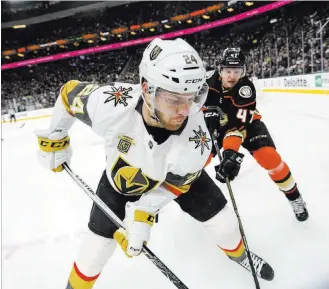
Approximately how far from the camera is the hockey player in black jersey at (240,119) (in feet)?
6.34

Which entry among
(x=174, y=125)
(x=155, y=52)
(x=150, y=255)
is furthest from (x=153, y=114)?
(x=150, y=255)

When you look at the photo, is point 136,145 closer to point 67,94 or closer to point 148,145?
point 148,145

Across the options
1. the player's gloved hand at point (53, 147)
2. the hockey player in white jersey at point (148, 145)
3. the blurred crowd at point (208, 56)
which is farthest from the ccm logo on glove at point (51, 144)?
the blurred crowd at point (208, 56)

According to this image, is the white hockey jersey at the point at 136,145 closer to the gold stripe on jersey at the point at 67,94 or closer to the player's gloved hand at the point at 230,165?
the gold stripe on jersey at the point at 67,94

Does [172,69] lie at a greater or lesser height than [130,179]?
greater

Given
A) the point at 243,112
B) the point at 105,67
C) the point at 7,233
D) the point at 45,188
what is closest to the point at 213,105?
the point at 243,112

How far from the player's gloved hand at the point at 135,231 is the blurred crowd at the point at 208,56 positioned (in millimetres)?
6152

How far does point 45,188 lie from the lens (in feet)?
11.0

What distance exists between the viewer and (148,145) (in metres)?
1.25


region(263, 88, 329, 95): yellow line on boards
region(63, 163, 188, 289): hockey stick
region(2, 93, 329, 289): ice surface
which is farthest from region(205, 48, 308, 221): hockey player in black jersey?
region(263, 88, 329, 95): yellow line on boards

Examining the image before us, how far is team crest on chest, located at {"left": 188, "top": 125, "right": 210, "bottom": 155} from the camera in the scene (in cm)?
130

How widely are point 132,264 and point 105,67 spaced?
16761 millimetres

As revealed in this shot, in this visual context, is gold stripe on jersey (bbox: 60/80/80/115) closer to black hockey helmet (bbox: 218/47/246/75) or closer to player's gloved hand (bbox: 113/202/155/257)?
player's gloved hand (bbox: 113/202/155/257)

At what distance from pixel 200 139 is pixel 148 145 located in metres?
0.21
